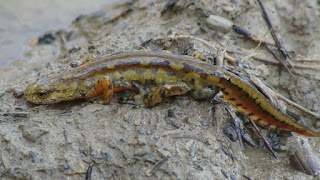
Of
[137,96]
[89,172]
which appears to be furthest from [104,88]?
[89,172]

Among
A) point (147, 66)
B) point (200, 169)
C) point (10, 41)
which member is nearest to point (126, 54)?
point (147, 66)

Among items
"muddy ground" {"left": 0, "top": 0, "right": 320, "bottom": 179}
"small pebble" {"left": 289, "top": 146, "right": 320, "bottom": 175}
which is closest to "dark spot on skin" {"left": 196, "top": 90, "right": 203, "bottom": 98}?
"muddy ground" {"left": 0, "top": 0, "right": 320, "bottom": 179}

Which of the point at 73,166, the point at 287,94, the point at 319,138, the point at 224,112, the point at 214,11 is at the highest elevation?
the point at 214,11

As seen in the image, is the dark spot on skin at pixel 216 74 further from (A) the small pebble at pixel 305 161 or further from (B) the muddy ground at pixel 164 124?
(A) the small pebble at pixel 305 161

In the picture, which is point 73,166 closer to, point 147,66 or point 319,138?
point 147,66

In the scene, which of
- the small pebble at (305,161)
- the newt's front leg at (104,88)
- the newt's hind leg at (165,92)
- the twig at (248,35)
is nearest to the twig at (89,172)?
the newt's front leg at (104,88)

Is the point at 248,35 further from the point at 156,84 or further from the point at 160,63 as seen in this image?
the point at 156,84
